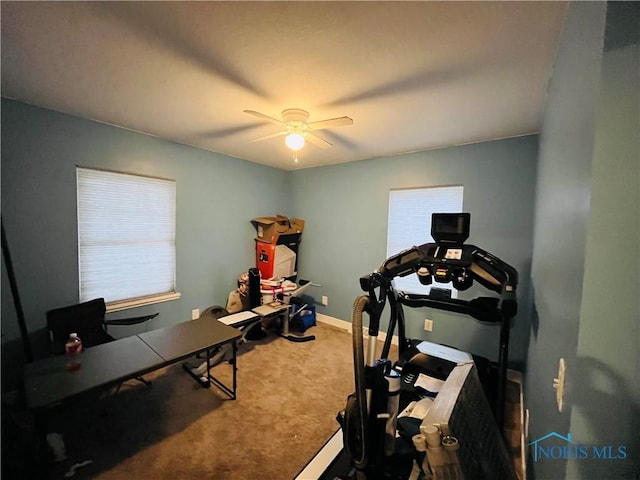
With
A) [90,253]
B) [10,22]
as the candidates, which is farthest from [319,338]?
[10,22]

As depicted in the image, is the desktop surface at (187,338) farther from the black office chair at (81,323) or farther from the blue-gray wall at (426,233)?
the blue-gray wall at (426,233)

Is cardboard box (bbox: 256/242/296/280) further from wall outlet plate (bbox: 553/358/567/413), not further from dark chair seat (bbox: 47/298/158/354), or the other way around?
wall outlet plate (bbox: 553/358/567/413)

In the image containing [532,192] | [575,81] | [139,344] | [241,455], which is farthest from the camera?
[532,192]

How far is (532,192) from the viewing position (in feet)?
7.82

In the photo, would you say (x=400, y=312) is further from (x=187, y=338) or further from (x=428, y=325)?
(x=187, y=338)

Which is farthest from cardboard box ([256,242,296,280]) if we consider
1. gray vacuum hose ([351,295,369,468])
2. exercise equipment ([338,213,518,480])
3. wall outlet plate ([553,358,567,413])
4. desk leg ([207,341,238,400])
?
wall outlet plate ([553,358,567,413])

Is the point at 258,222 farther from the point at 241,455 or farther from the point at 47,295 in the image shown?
the point at 241,455

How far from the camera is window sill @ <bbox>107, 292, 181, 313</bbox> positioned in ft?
8.50

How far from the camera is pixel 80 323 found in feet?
7.24

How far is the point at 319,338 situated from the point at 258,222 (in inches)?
74.0

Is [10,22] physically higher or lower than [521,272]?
higher

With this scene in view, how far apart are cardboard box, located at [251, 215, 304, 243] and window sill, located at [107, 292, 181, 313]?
1340mm

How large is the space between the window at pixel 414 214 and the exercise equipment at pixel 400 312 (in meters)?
0.74

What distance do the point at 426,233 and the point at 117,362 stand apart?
311 cm
